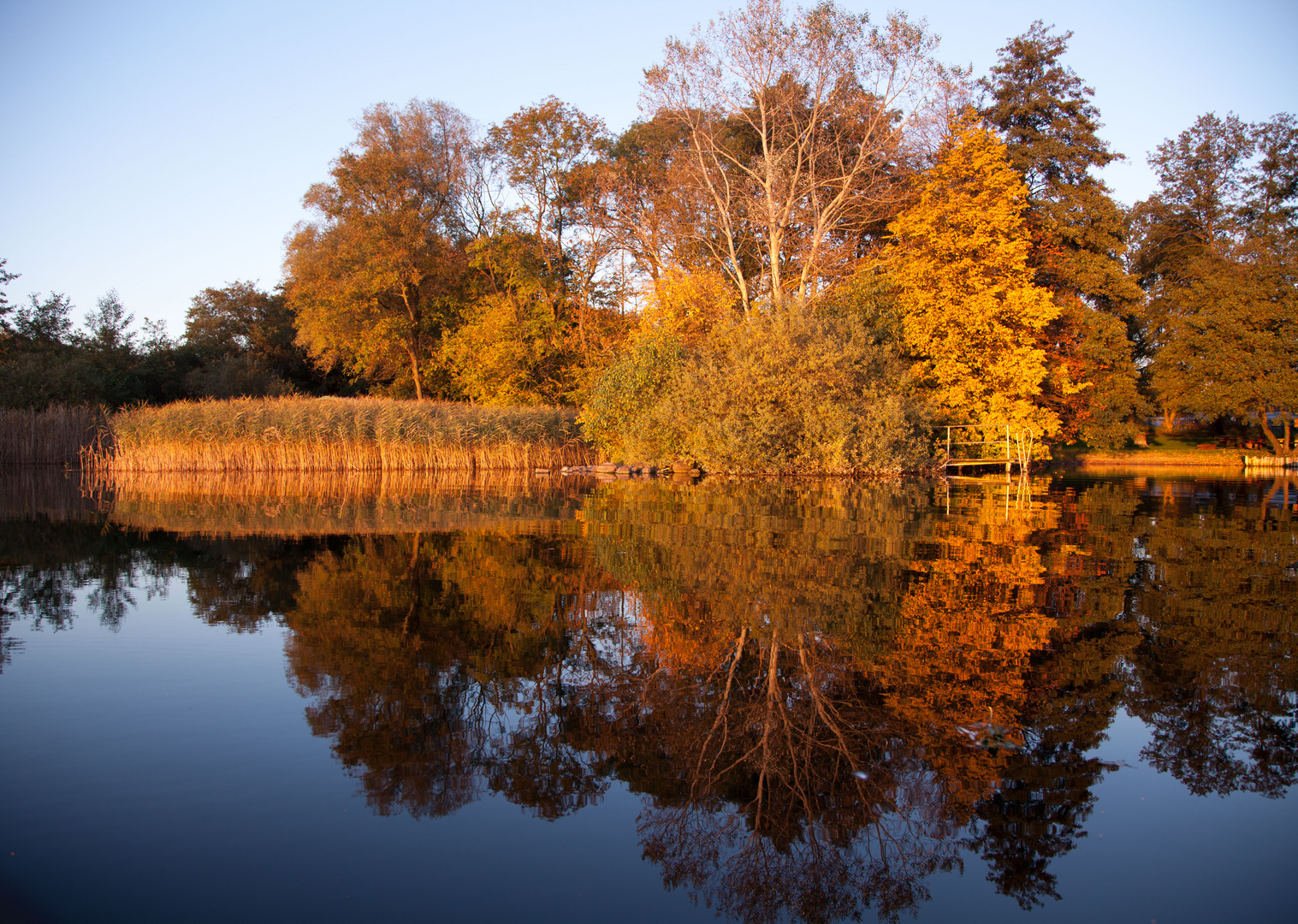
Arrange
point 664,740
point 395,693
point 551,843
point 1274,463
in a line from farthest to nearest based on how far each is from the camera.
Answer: point 1274,463
point 395,693
point 664,740
point 551,843

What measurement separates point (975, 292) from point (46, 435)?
3069cm

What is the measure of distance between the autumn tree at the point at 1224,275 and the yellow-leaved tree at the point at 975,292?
1794 centimetres

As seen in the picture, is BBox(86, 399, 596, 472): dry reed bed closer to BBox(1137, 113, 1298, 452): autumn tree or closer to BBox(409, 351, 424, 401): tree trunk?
BBox(409, 351, 424, 401): tree trunk

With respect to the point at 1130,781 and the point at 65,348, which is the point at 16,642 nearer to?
the point at 1130,781

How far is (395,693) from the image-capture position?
4785 millimetres

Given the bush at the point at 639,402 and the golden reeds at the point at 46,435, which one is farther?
the bush at the point at 639,402

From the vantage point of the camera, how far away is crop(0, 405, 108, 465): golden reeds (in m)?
25.7

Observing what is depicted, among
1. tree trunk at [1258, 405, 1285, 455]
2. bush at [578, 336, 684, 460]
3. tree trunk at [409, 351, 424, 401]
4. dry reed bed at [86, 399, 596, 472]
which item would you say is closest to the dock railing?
bush at [578, 336, 684, 460]

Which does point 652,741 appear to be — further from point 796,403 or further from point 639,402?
point 639,402

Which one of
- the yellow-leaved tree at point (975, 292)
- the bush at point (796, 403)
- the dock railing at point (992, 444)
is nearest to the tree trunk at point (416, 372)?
the bush at point (796, 403)

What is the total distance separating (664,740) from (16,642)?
5111mm

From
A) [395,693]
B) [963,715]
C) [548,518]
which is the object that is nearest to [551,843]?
[395,693]

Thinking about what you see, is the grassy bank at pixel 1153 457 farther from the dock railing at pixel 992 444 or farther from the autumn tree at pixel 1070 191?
the dock railing at pixel 992 444

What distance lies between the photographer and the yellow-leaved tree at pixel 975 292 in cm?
2642
